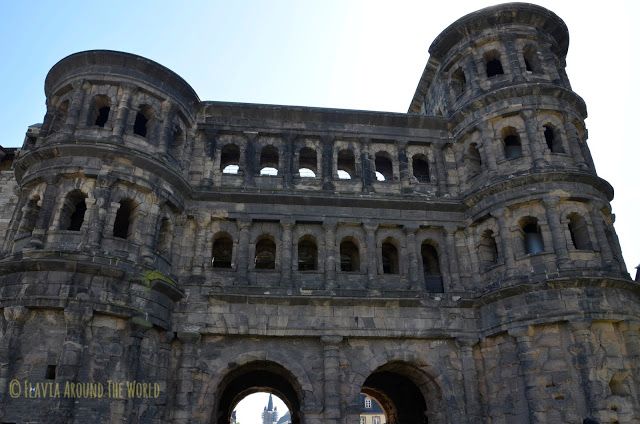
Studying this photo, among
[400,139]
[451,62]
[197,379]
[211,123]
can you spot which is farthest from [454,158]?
[197,379]

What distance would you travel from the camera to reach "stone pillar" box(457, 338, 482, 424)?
16.3 m

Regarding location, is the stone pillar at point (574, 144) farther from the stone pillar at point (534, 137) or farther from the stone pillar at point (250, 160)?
the stone pillar at point (250, 160)

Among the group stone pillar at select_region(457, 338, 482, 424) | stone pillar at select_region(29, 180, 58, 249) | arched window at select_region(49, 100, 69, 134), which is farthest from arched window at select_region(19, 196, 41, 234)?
stone pillar at select_region(457, 338, 482, 424)

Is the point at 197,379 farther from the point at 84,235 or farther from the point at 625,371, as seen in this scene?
the point at 625,371

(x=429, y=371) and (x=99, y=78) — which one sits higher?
(x=99, y=78)

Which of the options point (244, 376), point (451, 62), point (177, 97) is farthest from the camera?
point (451, 62)

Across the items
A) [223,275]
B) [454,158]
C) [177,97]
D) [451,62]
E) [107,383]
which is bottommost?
[107,383]

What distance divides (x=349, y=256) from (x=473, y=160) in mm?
6120

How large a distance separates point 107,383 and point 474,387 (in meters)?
11.1

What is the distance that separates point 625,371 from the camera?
15195 mm

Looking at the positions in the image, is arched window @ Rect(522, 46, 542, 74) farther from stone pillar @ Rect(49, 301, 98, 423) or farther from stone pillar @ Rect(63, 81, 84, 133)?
stone pillar @ Rect(49, 301, 98, 423)

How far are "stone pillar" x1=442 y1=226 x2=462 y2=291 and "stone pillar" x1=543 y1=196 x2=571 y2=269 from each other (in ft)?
10.9

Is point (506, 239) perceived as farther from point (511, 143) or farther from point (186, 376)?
point (186, 376)

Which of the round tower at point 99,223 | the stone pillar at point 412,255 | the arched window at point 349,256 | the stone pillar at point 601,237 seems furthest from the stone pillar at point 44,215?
the stone pillar at point 601,237
